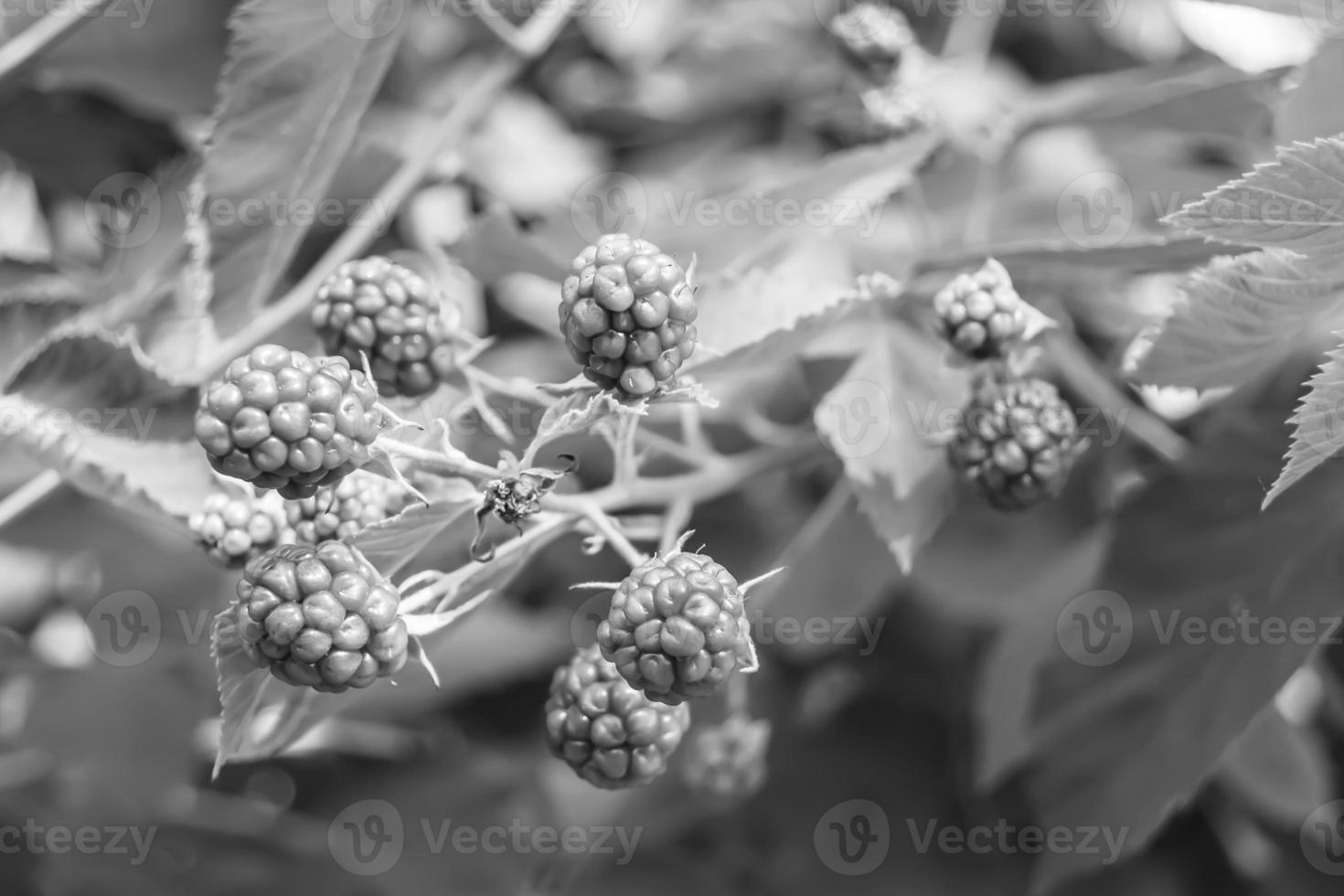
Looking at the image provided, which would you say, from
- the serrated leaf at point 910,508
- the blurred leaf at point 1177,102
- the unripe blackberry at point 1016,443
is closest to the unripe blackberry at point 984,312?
the unripe blackberry at point 1016,443

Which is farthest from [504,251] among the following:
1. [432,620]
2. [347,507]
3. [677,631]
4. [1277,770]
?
[1277,770]

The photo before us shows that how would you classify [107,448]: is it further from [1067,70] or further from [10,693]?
[1067,70]

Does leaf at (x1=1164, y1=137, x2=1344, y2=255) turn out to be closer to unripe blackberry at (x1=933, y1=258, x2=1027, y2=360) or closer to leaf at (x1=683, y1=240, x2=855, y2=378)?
unripe blackberry at (x1=933, y1=258, x2=1027, y2=360)

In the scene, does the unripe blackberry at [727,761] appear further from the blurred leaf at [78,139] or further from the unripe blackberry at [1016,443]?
the blurred leaf at [78,139]

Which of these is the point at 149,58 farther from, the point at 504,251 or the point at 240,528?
the point at 240,528

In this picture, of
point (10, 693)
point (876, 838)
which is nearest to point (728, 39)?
point (876, 838)
